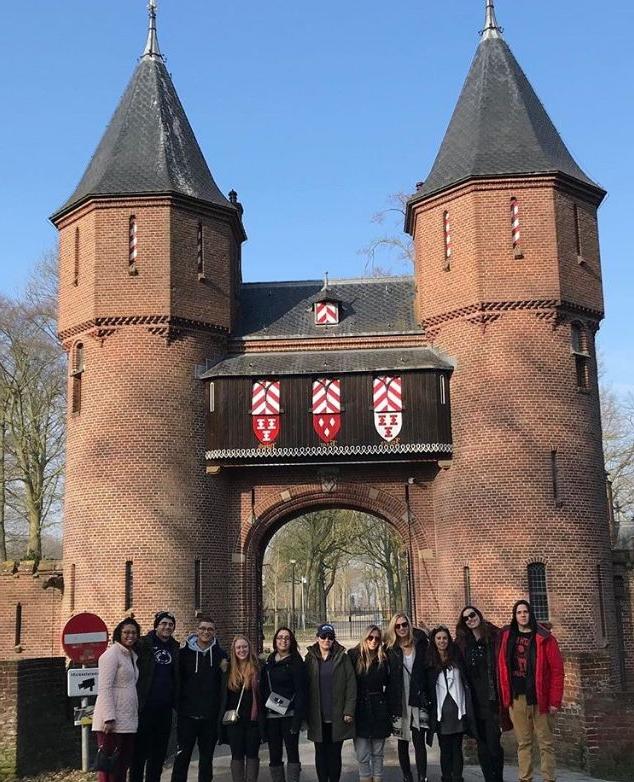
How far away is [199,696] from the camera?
8.90m

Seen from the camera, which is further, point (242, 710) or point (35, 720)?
point (35, 720)

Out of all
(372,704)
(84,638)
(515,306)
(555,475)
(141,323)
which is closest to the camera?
(372,704)

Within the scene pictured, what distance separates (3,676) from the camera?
453 inches

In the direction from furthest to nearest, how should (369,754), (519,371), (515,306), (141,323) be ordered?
(141,323) < (515,306) < (519,371) < (369,754)

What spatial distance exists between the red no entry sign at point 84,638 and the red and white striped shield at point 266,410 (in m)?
9.09

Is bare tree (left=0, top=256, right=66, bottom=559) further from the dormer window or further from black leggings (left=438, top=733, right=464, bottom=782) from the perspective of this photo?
black leggings (left=438, top=733, right=464, bottom=782)

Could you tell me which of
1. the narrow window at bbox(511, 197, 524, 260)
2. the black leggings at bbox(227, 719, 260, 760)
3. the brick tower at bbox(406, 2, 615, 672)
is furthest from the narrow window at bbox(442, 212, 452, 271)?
the black leggings at bbox(227, 719, 260, 760)

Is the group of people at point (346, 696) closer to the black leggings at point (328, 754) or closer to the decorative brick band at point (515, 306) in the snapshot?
the black leggings at point (328, 754)

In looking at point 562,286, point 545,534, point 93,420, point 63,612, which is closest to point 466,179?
point 562,286

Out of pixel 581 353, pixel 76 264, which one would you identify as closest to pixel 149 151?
pixel 76 264

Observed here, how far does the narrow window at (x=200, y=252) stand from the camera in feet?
68.8

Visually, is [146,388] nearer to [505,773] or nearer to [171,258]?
[171,258]

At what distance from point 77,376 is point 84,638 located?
1100 cm

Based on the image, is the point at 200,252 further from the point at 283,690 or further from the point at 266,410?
the point at 283,690
